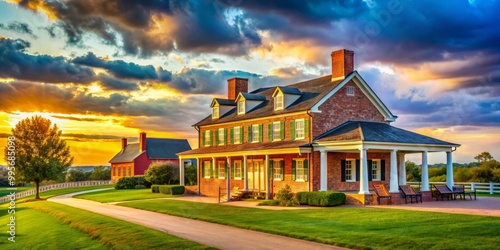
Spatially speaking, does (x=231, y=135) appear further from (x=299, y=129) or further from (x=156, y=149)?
(x=156, y=149)

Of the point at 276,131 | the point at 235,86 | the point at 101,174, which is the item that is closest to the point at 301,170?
the point at 276,131

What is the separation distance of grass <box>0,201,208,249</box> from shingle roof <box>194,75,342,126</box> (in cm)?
1396

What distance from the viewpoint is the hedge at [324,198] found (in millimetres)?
27203

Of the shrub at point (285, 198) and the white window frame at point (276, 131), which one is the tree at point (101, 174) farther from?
the shrub at point (285, 198)

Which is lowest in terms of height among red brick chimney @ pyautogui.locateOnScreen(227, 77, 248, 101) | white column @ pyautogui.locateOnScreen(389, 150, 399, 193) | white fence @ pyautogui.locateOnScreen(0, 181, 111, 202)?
white fence @ pyautogui.locateOnScreen(0, 181, 111, 202)

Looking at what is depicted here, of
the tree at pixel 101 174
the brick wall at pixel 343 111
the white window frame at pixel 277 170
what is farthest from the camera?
the tree at pixel 101 174

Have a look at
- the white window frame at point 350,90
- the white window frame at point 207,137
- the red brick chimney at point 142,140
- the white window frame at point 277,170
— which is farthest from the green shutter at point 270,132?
the red brick chimney at point 142,140

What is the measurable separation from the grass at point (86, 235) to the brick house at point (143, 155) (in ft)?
127

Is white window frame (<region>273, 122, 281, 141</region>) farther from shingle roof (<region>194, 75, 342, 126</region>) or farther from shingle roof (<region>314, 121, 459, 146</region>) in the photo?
shingle roof (<region>314, 121, 459, 146</region>)

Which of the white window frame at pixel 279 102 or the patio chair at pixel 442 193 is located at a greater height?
the white window frame at pixel 279 102

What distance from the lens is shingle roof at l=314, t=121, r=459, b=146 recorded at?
2927 cm

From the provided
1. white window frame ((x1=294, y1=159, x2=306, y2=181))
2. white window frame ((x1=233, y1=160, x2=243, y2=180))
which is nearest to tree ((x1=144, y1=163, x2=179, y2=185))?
white window frame ((x1=233, y1=160, x2=243, y2=180))

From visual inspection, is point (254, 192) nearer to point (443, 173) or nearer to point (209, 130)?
point (209, 130)

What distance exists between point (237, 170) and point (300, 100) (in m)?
7.91
